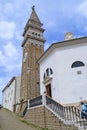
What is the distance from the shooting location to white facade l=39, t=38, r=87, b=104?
15.0 m

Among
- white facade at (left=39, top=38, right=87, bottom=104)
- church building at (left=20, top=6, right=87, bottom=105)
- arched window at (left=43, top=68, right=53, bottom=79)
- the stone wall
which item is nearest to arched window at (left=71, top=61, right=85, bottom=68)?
church building at (left=20, top=6, right=87, bottom=105)

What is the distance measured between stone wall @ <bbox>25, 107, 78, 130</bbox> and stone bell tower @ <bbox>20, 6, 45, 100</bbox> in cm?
1257

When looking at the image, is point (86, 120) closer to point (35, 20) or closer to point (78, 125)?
point (78, 125)

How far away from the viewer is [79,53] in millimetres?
16094

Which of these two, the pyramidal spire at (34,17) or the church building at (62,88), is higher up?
the pyramidal spire at (34,17)

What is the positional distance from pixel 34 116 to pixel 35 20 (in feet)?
80.6

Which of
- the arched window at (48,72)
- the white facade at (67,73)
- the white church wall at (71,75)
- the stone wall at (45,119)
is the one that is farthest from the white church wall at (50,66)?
the stone wall at (45,119)

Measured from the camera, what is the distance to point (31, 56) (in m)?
29.2

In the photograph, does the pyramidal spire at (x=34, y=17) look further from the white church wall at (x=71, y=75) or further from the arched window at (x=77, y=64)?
the arched window at (x=77, y=64)

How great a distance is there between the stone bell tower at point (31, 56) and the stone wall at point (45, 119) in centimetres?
1257

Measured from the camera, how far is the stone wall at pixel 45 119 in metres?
10.4

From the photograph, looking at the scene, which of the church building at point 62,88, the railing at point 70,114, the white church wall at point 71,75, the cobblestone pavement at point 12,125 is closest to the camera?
the railing at point 70,114

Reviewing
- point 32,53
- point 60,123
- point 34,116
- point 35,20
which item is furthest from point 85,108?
point 35,20

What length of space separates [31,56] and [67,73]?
14314mm
